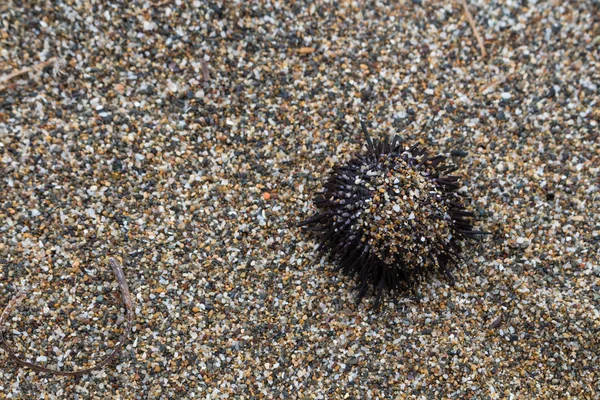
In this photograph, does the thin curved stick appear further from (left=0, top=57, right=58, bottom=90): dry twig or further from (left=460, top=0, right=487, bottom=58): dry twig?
(left=460, top=0, right=487, bottom=58): dry twig

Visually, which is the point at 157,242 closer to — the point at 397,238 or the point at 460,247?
the point at 397,238

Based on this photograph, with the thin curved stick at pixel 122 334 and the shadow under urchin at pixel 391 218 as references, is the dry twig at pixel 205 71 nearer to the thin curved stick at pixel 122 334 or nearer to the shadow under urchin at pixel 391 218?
the shadow under urchin at pixel 391 218

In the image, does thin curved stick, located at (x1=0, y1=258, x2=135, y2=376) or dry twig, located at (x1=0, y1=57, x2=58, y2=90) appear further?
dry twig, located at (x1=0, y1=57, x2=58, y2=90)

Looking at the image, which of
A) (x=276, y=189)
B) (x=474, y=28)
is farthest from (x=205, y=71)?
(x=474, y=28)

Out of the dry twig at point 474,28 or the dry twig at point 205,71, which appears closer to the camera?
the dry twig at point 205,71

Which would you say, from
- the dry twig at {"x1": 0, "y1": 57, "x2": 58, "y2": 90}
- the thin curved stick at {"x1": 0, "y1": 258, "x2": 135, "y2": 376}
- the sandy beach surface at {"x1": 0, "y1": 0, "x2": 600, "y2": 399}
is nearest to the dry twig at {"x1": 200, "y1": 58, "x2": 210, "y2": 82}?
the sandy beach surface at {"x1": 0, "y1": 0, "x2": 600, "y2": 399}

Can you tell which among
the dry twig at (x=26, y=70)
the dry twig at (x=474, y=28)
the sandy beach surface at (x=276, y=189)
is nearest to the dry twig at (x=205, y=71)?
the sandy beach surface at (x=276, y=189)
